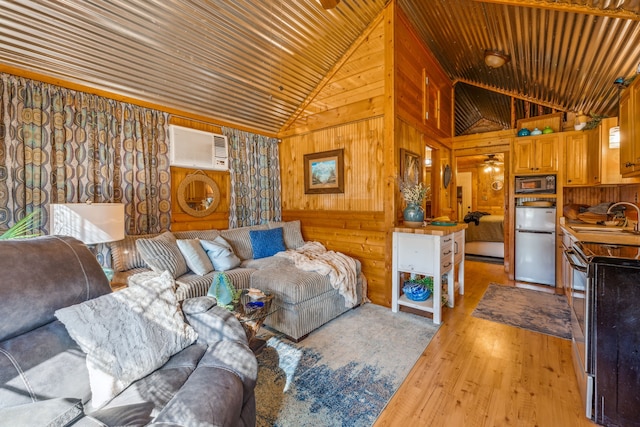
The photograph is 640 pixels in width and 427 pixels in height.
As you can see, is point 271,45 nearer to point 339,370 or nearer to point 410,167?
point 410,167

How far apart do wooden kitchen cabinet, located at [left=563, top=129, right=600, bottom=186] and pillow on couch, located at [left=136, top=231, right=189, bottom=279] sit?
507cm

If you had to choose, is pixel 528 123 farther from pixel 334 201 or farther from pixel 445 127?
pixel 334 201

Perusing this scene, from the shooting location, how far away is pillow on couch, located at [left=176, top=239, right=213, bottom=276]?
2773 mm

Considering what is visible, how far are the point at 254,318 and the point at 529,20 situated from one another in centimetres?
382

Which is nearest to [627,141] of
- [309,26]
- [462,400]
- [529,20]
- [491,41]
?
[529,20]

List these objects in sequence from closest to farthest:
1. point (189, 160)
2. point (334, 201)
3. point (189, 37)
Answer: point (189, 37) → point (189, 160) → point (334, 201)

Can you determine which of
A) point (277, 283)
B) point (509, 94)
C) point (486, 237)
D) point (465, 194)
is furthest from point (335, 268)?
point (465, 194)

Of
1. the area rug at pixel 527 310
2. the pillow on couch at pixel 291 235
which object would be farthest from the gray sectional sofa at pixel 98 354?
the area rug at pixel 527 310

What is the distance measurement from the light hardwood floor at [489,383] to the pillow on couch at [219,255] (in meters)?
1.93

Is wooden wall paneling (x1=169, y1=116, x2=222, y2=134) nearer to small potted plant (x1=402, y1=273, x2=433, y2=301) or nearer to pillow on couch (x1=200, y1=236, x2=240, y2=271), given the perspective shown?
pillow on couch (x1=200, y1=236, x2=240, y2=271)

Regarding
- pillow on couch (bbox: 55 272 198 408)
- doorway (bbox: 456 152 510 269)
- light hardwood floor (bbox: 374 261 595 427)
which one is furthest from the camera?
doorway (bbox: 456 152 510 269)

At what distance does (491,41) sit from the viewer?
3.45 m

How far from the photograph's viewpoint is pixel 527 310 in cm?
316

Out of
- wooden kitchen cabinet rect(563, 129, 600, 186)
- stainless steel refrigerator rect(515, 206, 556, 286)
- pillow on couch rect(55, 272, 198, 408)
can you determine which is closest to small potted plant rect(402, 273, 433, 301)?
stainless steel refrigerator rect(515, 206, 556, 286)
